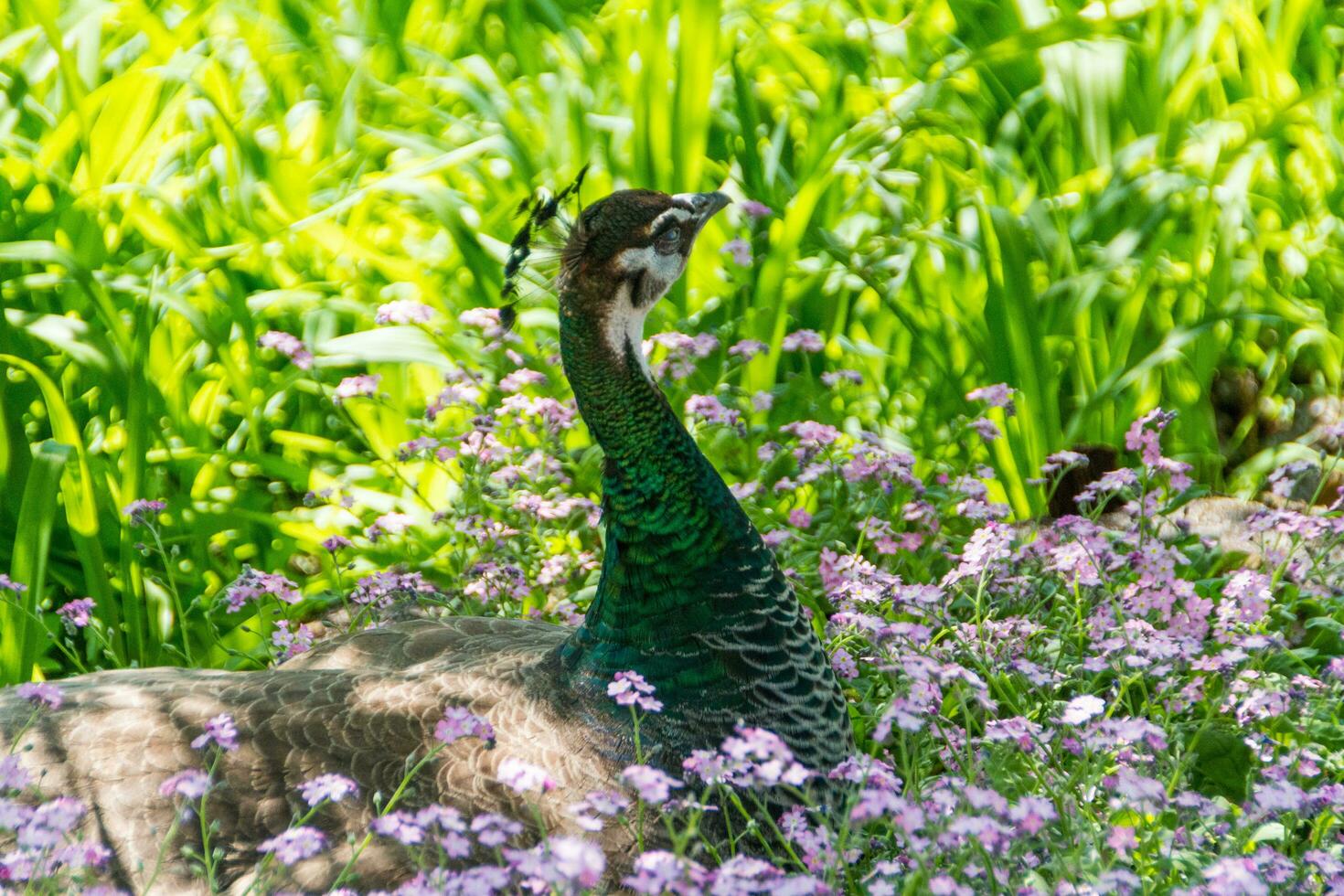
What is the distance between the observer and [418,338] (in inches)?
167

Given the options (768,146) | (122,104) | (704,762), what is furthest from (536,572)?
(122,104)

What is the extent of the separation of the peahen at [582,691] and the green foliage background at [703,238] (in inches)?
45.9

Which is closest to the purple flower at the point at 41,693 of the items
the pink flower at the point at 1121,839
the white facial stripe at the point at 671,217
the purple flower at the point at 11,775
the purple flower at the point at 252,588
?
the purple flower at the point at 11,775

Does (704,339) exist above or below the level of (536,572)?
above

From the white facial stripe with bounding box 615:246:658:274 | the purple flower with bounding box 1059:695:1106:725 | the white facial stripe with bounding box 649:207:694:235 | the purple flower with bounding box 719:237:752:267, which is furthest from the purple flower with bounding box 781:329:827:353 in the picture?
the purple flower with bounding box 1059:695:1106:725

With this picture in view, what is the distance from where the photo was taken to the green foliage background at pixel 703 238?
166 inches

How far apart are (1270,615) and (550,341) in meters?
2.09

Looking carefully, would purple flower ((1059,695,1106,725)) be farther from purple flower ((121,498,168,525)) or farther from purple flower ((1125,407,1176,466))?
purple flower ((121,498,168,525))

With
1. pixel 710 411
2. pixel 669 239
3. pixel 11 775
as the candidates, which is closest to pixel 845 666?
pixel 710 411

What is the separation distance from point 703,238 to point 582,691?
2054 millimetres

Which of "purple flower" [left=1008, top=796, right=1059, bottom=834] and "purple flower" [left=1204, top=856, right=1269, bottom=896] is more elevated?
"purple flower" [left=1008, top=796, right=1059, bottom=834]

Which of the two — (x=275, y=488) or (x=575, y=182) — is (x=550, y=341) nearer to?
(x=275, y=488)

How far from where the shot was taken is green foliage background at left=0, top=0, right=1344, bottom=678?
4219mm

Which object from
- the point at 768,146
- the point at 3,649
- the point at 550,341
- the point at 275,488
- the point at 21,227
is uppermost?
the point at 768,146
